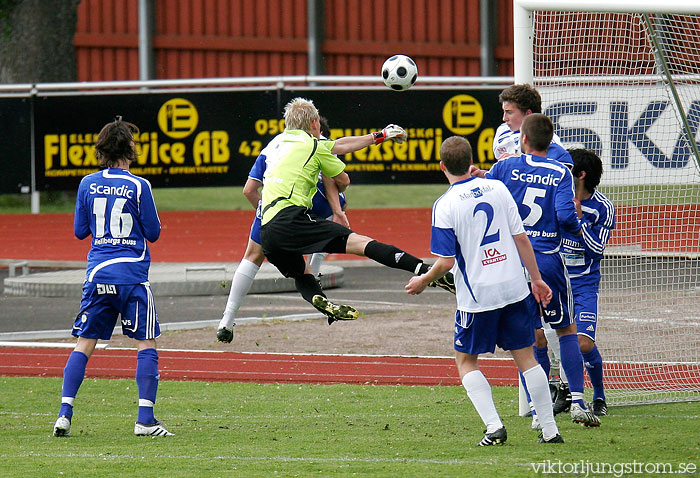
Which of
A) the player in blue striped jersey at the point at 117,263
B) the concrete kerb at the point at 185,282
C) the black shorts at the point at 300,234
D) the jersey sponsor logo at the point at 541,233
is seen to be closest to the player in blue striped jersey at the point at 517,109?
the jersey sponsor logo at the point at 541,233

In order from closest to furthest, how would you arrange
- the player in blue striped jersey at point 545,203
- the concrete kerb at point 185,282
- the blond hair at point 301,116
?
the player in blue striped jersey at point 545,203, the blond hair at point 301,116, the concrete kerb at point 185,282

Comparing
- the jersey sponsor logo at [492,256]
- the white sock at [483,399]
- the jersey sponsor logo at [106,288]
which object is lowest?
the white sock at [483,399]

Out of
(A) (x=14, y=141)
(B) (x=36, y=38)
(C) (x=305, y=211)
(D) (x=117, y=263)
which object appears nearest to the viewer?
(D) (x=117, y=263)

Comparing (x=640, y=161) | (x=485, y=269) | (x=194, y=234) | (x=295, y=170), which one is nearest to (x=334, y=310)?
(x=295, y=170)

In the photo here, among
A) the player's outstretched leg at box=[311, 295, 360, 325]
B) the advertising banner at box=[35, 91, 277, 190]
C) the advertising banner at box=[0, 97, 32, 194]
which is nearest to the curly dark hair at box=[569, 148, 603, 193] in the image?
the player's outstretched leg at box=[311, 295, 360, 325]

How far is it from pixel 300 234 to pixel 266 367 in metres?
2.48

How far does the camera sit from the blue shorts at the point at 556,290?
674 cm

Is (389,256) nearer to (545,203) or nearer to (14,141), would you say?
(545,203)

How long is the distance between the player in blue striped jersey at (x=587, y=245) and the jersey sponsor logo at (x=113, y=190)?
297 cm

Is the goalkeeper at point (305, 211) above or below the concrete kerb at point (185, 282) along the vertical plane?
above

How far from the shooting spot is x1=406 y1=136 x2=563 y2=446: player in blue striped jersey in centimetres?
603

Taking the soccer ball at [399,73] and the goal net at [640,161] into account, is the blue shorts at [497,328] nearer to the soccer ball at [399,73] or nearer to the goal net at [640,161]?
the goal net at [640,161]

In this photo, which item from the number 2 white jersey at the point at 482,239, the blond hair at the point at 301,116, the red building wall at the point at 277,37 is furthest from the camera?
the red building wall at the point at 277,37

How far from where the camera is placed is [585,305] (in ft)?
23.9
